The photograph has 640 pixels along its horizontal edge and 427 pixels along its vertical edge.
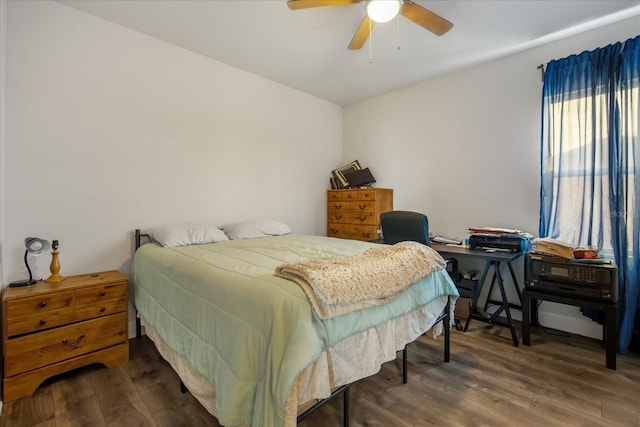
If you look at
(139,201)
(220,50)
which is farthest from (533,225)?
(139,201)

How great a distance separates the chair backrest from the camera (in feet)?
7.96

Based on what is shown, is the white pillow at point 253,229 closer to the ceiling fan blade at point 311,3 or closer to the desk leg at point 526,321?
the ceiling fan blade at point 311,3

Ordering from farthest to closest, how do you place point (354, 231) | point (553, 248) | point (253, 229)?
point (354, 231)
point (253, 229)
point (553, 248)

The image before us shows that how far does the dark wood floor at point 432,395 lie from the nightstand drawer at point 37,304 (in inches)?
19.8

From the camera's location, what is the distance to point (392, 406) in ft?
5.41

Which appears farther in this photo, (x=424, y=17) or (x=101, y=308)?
(x=101, y=308)

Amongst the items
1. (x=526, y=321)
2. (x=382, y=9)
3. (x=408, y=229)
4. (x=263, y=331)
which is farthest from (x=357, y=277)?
(x=526, y=321)

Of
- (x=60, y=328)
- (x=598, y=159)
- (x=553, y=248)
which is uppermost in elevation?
(x=598, y=159)

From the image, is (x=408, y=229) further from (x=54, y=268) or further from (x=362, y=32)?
(x=54, y=268)

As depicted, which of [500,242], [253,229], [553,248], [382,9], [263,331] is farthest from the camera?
[253,229]

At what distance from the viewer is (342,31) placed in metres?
2.48

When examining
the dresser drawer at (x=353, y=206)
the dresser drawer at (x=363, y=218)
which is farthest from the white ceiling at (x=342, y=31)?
the dresser drawer at (x=363, y=218)

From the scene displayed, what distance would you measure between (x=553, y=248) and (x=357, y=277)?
6.54 ft

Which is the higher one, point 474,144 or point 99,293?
point 474,144
